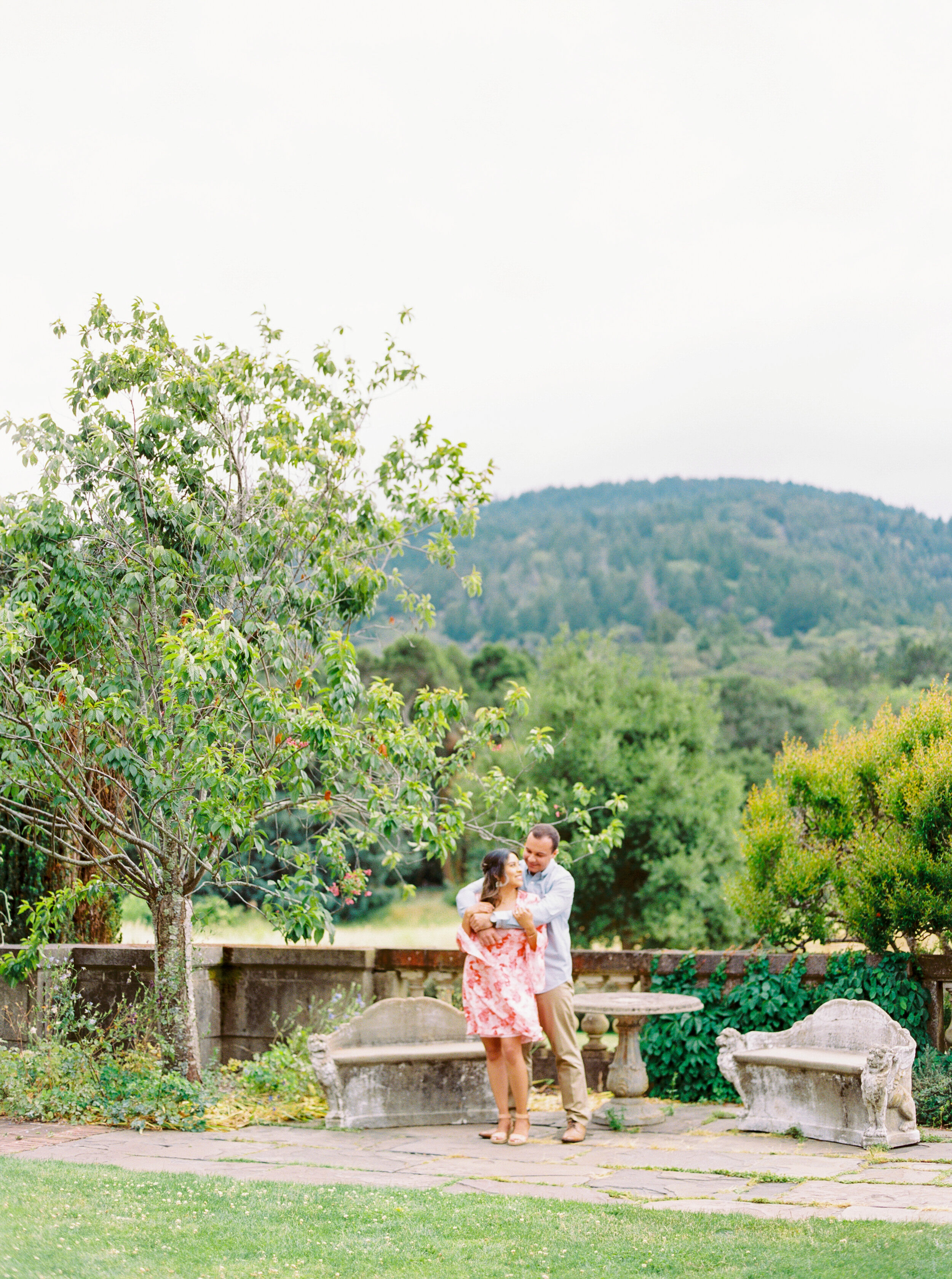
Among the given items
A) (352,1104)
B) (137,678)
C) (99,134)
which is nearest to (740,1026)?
(352,1104)

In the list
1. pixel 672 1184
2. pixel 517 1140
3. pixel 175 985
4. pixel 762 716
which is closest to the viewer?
pixel 672 1184

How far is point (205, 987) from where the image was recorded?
8.28 metres

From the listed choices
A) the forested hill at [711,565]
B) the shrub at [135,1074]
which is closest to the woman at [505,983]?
the shrub at [135,1074]

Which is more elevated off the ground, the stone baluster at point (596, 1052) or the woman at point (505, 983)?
the woman at point (505, 983)

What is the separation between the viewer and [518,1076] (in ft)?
20.9

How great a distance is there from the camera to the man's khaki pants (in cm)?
649

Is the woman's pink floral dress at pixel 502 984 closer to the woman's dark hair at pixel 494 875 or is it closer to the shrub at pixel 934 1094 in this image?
the woman's dark hair at pixel 494 875

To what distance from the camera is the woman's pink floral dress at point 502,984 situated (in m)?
6.30

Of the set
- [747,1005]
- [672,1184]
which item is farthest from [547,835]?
[747,1005]

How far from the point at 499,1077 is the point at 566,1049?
15.6 inches

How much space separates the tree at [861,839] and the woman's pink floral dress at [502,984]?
7.41 ft

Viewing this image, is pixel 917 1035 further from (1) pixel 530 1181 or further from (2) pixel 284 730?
(2) pixel 284 730

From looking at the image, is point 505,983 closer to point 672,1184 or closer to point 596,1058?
point 672,1184

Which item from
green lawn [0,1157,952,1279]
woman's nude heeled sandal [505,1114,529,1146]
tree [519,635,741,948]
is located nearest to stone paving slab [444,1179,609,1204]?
green lawn [0,1157,952,1279]
